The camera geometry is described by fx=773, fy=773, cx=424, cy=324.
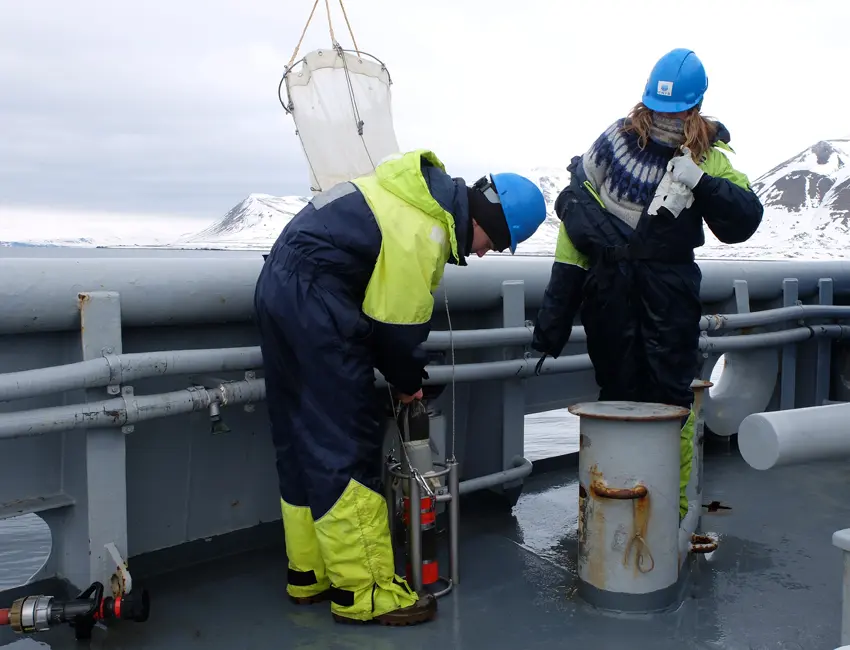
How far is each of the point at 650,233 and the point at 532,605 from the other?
4.33 ft

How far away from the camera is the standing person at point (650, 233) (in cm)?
265

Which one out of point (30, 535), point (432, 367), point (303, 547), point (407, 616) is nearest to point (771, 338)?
point (432, 367)

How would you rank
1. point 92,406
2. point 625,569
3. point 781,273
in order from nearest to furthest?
point 92,406 → point 625,569 → point 781,273

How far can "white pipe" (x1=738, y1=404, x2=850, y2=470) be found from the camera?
1089mm

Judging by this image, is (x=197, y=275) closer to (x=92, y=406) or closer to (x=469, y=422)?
(x=92, y=406)

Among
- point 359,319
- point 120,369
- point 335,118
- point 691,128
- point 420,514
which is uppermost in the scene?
point 335,118

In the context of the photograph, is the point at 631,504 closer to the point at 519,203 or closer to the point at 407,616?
the point at 407,616

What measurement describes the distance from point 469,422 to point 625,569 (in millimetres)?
1322

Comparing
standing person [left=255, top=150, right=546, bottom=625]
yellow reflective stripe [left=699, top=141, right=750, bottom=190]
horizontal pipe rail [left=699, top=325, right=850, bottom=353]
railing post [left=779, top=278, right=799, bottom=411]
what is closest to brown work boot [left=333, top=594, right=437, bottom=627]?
standing person [left=255, top=150, right=546, bottom=625]

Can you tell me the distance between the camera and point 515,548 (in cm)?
299

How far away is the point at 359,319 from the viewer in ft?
7.30

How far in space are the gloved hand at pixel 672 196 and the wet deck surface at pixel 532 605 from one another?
50.6 inches

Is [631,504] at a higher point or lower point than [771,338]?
lower

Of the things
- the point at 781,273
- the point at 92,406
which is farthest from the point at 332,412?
the point at 781,273
